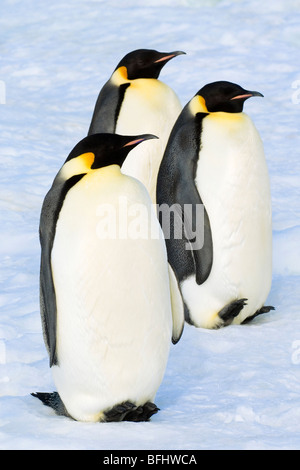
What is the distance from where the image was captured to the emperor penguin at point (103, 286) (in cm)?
262

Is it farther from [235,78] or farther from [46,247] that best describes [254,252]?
[235,78]

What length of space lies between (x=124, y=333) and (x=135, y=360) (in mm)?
91

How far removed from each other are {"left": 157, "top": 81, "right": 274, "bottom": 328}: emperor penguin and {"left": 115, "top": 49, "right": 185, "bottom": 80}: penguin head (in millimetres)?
727

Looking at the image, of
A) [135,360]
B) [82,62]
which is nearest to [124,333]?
[135,360]

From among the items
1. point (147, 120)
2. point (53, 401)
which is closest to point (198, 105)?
point (147, 120)

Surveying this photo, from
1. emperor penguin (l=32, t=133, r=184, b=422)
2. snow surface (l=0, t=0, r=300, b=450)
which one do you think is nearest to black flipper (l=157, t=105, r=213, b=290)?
snow surface (l=0, t=0, r=300, b=450)

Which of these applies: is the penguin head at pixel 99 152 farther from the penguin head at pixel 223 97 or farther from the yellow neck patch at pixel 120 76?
the yellow neck patch at pixel 120 76

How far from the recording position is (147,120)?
4.18 metres

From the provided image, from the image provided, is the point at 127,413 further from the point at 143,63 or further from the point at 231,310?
the point at 143,63

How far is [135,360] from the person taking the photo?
271 centimetres

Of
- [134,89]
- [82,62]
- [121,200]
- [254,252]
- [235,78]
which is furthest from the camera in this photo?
[82,62]

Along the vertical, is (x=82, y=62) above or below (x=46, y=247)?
above

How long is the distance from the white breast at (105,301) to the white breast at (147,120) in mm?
1517
